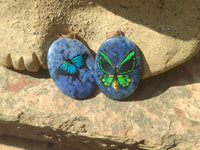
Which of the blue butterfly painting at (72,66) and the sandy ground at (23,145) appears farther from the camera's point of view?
the sandy ground at (23,145)

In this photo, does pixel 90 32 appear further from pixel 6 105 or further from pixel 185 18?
pixel 6 105

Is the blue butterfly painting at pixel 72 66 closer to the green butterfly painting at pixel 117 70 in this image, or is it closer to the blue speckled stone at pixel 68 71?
the blue speckled stone at pixel 68 71

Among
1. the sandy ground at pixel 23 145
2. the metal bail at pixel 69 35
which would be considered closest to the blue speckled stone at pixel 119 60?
the metal bail at pixel 69 35

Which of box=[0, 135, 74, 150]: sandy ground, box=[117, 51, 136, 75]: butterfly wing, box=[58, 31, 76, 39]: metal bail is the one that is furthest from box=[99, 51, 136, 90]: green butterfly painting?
box=[0, 135, 74, 150]: sandy ground

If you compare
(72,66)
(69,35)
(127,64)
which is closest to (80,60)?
(72,66)

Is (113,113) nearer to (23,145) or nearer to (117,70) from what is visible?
(117,70)

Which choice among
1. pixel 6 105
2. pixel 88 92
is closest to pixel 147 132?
pixel 88 92

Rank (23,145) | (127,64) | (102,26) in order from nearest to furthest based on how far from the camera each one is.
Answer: (127,64) → (102,26) → (23,145)
